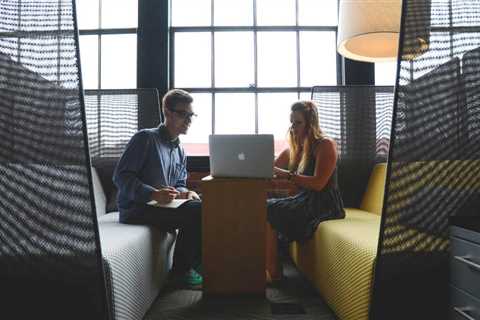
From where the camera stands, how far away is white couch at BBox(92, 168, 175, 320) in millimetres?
1386

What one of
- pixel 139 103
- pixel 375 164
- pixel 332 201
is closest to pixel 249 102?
pixel 139 103

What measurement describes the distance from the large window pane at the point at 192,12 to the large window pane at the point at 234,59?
18 cm

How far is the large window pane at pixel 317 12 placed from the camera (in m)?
3.39

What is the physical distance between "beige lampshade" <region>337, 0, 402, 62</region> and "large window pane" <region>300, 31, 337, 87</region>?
1198mm

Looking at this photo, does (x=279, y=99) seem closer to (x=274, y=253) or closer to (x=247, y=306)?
(x=274, y=253)

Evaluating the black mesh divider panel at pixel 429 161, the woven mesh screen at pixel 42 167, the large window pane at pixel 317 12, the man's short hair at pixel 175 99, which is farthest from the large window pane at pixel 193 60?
the black mesh divider panel at pixel 429 161

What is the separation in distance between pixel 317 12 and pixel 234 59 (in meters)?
0.79

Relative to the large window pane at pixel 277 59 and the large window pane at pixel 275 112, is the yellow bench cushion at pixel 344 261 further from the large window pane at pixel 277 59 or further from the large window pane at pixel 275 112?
the large window pane at pixel 277 59

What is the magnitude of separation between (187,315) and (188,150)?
165cm

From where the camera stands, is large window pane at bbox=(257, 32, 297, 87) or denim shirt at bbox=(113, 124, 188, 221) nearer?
denim shirt at bbox=(113, 124, 188, 221)

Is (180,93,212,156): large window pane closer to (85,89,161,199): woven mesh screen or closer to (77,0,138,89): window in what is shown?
(85,89,161,199): woven mesh screen

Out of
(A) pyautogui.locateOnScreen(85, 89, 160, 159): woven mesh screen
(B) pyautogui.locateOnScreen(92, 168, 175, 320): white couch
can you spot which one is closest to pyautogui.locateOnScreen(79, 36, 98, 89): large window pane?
(A) pyautogui.locateOnScreen(85, 89, 160, 159): woven mesh screen

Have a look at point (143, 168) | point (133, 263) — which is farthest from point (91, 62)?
point (133, 263)

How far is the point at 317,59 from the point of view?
3402mm
